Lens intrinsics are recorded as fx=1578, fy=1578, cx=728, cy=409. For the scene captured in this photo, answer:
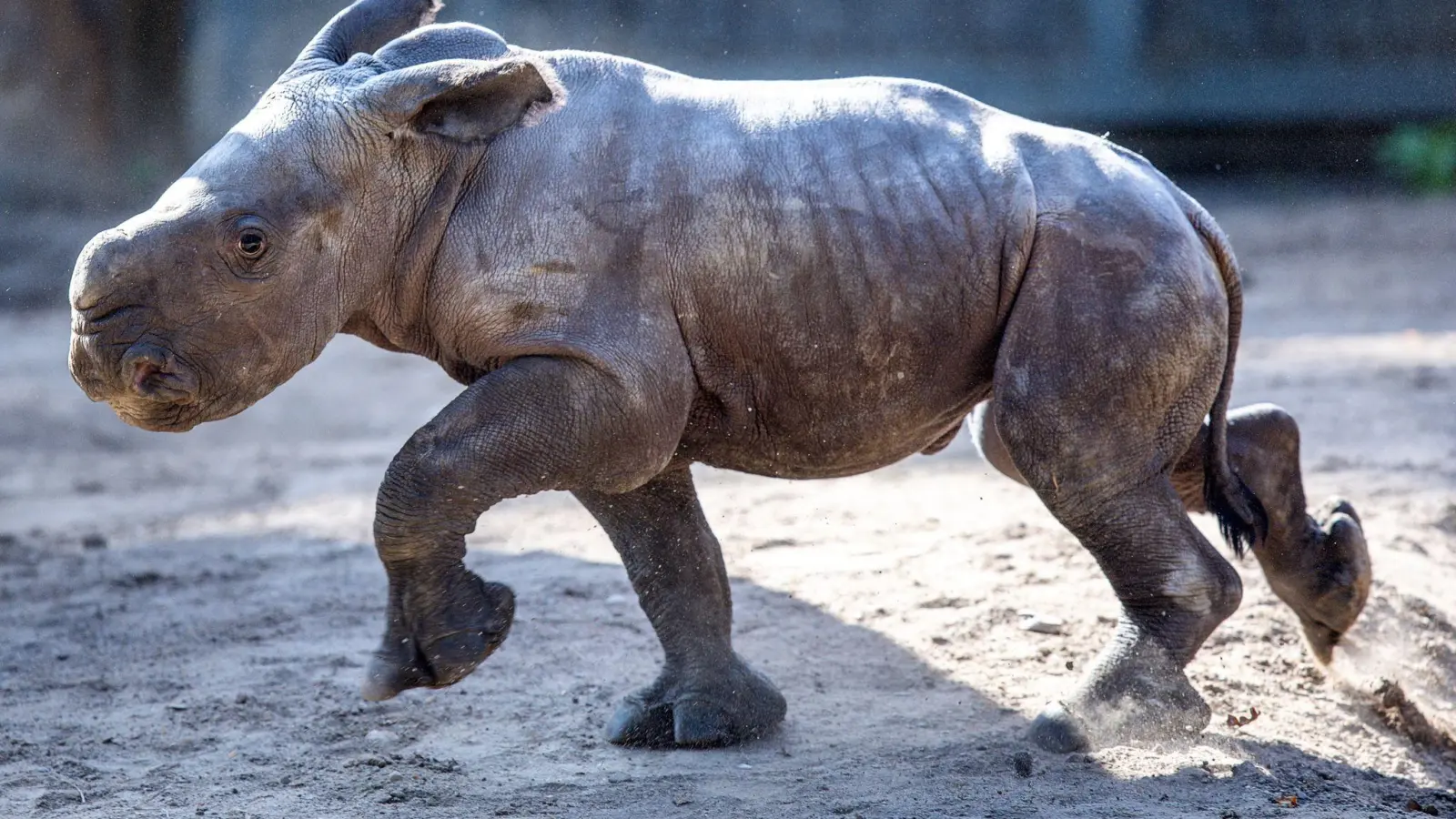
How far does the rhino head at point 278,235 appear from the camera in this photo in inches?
136

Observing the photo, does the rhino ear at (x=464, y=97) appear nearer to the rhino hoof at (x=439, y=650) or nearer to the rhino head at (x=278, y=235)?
the rhino head at (x=278, y=235)

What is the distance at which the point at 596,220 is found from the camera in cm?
373

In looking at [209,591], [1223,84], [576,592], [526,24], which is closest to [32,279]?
[526,24]

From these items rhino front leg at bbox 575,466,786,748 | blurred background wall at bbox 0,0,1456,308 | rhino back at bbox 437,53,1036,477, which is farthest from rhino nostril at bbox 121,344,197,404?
blurred background wall at bbox 0,0,1456,308

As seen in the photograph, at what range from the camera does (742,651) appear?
525 centimetres

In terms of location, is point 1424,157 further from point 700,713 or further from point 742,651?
point 700,713

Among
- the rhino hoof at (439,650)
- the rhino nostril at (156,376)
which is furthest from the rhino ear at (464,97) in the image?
the rhino hoof at (439,650)

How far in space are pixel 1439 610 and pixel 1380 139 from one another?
35.3 feet

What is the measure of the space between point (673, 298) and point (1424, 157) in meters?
12.4

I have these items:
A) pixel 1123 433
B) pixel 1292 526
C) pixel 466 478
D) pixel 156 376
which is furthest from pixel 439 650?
pixel 1292 526

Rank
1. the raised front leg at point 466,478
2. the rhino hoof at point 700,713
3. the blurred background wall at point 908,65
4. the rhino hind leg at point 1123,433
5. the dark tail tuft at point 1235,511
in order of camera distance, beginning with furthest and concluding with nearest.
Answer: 1. the blurred background wall at point 908,65
2. the dark tail tuft at point 1235,511
3. the rhino hoof at point 700,713
4. the rhino hind leg at point 1123,433
5. the raised front leg at point 466,478

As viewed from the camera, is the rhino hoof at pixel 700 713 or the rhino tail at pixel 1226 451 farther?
the rhino hoof at pixel 700 713

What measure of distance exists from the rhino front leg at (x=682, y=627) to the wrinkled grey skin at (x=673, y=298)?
0.02 m

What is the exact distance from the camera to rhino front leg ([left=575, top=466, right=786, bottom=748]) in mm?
4375
